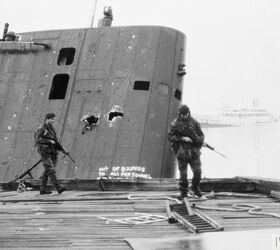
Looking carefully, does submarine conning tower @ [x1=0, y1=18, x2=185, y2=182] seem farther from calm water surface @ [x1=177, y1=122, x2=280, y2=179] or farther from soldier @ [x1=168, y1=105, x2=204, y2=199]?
calm water surface @ [x1=177, y1=122, x2=280, y2=179]

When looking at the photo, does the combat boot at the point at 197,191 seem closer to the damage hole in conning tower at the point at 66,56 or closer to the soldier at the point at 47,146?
the soldier at the point at 47,146

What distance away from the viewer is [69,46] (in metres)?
10.7

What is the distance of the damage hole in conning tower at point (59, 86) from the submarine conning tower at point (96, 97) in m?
0.03

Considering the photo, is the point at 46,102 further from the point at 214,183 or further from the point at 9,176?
the point at 214,183

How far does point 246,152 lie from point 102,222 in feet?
159

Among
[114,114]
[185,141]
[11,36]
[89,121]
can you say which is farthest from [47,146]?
[11,36]

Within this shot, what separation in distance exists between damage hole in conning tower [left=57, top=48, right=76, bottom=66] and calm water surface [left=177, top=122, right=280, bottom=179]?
3601 centimetres

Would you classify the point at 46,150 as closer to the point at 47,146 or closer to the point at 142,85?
the point at 47,146

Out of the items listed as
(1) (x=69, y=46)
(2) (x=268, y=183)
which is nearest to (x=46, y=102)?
(1) (x=69, y=46)

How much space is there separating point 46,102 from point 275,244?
8.31 m

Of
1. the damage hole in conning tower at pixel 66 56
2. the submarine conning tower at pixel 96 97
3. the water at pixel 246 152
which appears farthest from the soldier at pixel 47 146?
the water at pixel 246 152

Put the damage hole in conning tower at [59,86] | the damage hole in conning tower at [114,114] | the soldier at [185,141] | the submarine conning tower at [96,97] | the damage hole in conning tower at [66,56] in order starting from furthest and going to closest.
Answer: the damage hole in conning tower at [66,56]
the damage hole in conning tower at [59,86]
the damage hole in conning tower at [114,114]
the submarine conning tower at [96,97]
the soldier at [185,141]

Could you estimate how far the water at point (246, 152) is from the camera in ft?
154

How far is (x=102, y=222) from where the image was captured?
464cm
